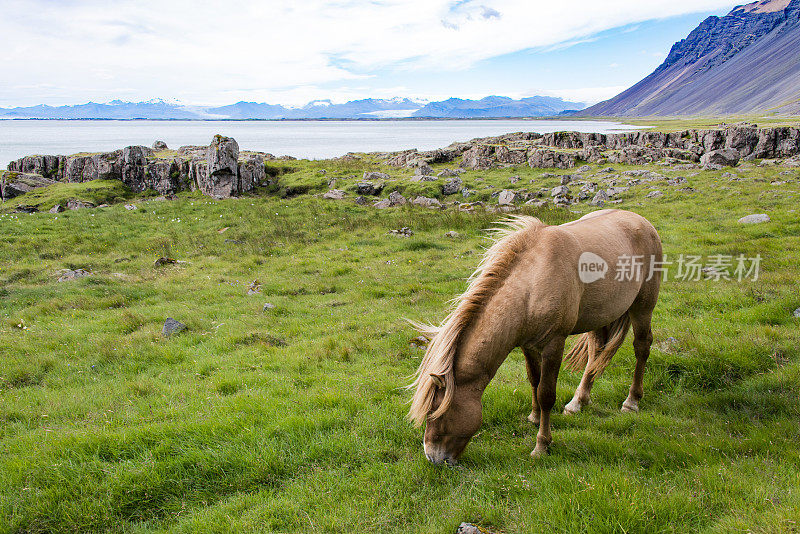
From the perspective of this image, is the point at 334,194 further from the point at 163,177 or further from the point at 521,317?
the point at 521,317

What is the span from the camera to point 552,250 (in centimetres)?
502

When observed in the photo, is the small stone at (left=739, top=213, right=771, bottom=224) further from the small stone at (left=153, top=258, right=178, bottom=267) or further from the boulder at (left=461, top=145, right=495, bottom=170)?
the boulder at (left=461, top=145, right=495, bottom=170)

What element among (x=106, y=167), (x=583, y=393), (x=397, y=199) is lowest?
(x=583, y=393)

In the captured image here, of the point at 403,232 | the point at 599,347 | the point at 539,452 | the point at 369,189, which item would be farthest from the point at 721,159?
the point at 539,452

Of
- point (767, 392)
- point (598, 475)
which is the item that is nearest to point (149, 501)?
point (598, 475)

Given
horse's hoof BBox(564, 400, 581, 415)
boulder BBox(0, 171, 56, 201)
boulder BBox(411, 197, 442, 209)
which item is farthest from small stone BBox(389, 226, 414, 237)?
boulder BBox(0, 171, 56, 201)

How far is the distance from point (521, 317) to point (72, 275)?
1580 centimetres

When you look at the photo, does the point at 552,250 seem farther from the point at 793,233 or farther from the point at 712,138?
the point at 712,138

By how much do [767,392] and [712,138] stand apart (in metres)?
46.3

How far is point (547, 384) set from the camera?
5039mm

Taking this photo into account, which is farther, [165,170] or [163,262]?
[165,170]

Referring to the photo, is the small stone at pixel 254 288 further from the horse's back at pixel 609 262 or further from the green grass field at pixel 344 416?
the horse's back at pixel 609 262

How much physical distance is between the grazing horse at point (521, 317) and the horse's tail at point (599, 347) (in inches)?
34.5

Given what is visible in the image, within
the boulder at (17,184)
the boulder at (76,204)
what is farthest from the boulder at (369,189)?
the boulder at (17,184)
